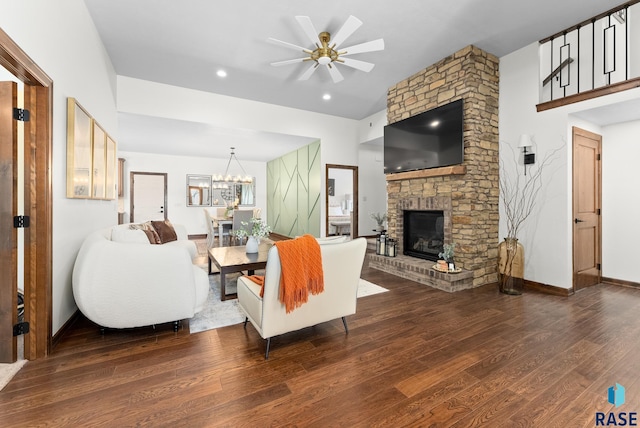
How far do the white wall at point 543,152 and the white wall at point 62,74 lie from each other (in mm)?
5034

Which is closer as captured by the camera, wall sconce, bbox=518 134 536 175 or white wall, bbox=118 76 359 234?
wall sconce, bbox=518 134 536 175

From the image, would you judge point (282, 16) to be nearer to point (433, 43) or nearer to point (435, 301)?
point (433, 43)

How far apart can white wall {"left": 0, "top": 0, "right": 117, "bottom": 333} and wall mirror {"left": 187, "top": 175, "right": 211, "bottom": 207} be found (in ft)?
19.5

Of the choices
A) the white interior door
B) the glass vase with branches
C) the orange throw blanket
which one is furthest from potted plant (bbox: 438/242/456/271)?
the white interior door

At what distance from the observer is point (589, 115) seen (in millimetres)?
3373

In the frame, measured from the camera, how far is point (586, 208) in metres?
3.64

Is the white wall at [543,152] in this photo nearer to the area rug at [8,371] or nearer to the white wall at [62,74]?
the white wall at [62,74]

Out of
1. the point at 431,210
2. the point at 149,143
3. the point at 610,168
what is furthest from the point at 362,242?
the point at 149,143

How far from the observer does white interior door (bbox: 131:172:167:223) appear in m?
8.36

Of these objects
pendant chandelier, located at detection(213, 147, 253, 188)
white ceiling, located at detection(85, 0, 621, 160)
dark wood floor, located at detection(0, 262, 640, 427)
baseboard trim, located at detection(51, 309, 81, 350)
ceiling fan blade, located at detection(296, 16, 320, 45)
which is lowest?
dark wood floor, located at detection(0, 262, 640, 427)

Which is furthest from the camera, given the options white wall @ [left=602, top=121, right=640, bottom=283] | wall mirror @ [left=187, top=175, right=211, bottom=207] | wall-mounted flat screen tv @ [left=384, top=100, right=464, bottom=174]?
wall mirror @ [left=187, top=175, right=211, bottom=207]

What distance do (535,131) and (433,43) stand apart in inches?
70.0

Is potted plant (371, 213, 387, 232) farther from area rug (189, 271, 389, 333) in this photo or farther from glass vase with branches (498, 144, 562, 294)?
area rug (189, 271, 389, 333)

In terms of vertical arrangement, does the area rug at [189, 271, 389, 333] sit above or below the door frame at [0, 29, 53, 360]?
below
